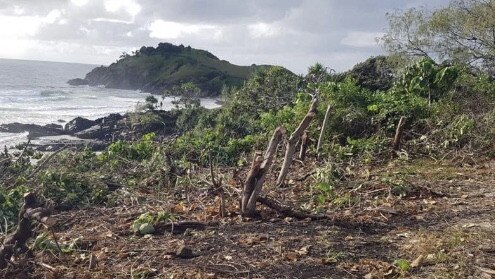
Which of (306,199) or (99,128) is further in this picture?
(99,128)

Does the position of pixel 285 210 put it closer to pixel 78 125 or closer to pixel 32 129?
pixel 32 129

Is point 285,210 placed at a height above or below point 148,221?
above

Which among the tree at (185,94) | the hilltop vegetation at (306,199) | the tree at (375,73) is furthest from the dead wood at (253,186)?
the tree at (185,94)

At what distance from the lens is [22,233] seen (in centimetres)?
434

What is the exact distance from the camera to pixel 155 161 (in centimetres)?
866

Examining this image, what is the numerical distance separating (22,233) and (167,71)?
7459cm

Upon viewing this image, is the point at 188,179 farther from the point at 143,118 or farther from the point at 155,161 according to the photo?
the point at 143,118

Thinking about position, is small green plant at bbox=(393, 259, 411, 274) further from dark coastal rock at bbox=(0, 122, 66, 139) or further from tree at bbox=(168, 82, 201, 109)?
tree at bbox=(168, 82, 201, 109)

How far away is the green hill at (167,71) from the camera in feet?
226

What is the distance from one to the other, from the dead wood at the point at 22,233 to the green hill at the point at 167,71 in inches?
2394

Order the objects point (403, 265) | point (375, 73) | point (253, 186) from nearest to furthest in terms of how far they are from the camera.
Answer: point (403, 265) < point (253, 186) < point (375, 73)

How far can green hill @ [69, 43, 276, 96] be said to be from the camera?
6900 cm

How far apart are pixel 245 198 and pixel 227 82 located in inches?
2432

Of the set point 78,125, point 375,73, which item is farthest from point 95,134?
point 375,73
